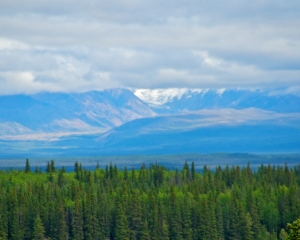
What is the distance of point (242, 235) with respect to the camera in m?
168

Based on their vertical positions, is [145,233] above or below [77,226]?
below

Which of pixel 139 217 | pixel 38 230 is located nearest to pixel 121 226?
pixel 139 217

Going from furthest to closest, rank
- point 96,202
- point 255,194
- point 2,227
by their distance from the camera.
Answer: point 255,194
point 96,202
point 2,227

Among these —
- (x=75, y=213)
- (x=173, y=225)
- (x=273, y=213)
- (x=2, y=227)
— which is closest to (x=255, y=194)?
(x=273, y=213)

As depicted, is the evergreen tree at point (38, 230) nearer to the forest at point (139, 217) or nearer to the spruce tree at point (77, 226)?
A: the forest at point (139, 217)

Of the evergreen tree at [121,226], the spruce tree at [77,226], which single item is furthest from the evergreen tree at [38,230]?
the evergreen tree at [121,226]

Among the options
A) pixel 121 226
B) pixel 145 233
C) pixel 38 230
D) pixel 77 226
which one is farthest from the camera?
pixel 77 226

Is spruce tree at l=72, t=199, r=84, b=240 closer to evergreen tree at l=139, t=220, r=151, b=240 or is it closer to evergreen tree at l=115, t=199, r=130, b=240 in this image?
evergreen tree at l=115, t=199, r=130, b=240

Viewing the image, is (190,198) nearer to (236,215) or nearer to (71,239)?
(236,215)

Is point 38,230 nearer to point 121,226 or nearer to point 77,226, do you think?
point 77,226

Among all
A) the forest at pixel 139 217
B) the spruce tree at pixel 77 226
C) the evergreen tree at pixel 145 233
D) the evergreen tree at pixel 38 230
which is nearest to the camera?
the evergreen tree at pixel 38 230

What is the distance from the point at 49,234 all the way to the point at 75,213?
663 cm

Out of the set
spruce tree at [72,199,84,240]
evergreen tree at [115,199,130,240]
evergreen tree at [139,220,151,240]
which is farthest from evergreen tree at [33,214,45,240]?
evergreen tree at [139,220,151,240]

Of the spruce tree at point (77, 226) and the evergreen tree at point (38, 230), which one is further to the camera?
the spruce tree at point (77, 226)
